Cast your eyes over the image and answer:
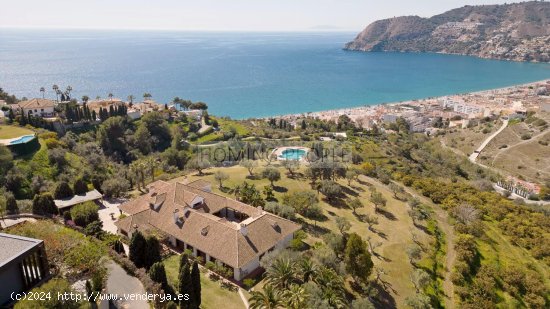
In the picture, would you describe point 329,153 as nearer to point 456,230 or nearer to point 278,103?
point 456,230

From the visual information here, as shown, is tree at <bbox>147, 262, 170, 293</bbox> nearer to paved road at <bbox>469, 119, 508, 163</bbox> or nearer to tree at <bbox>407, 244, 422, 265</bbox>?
tree at <bbox>407, 244, 422, 265</bbox>

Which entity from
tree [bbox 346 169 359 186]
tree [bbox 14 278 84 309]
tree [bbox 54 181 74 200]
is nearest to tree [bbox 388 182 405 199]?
tree [bbox 346 169 359 186]

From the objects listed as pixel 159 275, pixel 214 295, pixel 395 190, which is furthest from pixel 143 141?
pixel 159 275

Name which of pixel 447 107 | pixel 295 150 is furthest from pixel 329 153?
pixel 447 107

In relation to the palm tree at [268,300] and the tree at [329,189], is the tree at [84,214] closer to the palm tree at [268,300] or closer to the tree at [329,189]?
the palm tree at [268,300]

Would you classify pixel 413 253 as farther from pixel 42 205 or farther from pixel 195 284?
A: pixel 42 205

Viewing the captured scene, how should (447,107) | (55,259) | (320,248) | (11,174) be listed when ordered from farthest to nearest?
(447,107) → (11,174) → (320,248) → (55,259)

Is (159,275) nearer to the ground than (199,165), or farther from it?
farther from it
